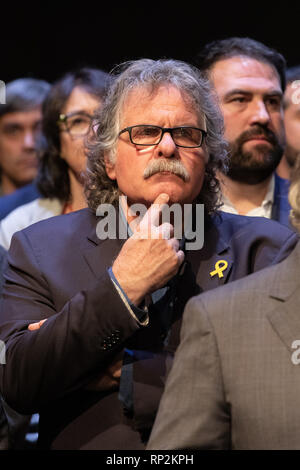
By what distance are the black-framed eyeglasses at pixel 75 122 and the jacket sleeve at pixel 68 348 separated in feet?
5.42

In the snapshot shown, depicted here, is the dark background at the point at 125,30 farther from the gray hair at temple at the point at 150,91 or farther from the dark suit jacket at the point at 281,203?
the gray hair at temple at the point at 150,91

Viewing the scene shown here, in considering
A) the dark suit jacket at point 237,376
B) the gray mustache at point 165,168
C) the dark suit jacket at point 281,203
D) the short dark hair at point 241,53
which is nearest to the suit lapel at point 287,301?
the dark suit jacket at point 237,376

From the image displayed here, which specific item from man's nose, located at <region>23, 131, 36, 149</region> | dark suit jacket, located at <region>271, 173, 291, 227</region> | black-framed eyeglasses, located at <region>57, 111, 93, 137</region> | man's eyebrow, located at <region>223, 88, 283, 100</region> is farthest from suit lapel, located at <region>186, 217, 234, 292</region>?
man's nose, located at <region>23, 131, 36, 149</region>

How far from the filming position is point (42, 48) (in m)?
4.82

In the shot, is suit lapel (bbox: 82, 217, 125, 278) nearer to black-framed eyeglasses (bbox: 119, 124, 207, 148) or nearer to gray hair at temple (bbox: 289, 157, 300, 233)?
black-framed eyeglasses (bbox: 119, 124, 207, 148)

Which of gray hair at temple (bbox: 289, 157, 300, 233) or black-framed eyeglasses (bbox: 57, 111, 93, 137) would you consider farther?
black-framed eyeglasses (bbox: 57, 111, 93, 137)

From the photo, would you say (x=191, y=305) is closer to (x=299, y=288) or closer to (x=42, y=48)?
(x=299, y=288)

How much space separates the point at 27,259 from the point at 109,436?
0.64m

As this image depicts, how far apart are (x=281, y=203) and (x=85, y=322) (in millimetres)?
1436

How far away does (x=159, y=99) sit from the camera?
262 centimetres

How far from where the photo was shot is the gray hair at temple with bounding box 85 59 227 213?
2705mm

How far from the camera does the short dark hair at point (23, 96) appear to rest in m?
4.68

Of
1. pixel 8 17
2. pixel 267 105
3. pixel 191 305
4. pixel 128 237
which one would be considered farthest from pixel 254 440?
pixel 8 17

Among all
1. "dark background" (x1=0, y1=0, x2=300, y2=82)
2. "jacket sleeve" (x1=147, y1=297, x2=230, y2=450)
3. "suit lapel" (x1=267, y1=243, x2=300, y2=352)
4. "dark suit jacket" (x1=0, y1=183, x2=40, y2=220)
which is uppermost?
"dark background" (x1=0, y1=0, x2=300, y2=82)
